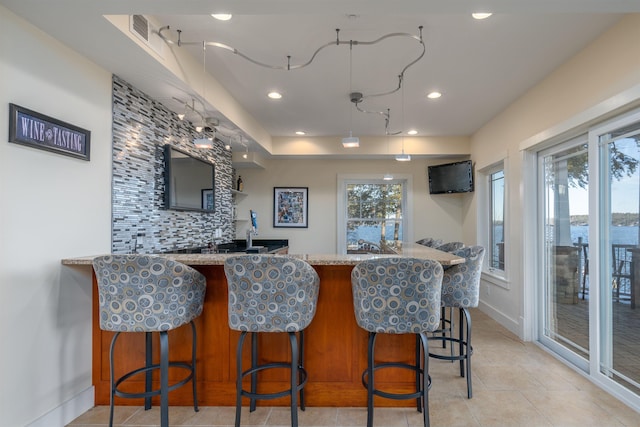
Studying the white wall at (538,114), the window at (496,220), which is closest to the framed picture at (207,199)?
the white wall at (538,114)

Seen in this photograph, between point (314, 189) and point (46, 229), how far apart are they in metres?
4.22

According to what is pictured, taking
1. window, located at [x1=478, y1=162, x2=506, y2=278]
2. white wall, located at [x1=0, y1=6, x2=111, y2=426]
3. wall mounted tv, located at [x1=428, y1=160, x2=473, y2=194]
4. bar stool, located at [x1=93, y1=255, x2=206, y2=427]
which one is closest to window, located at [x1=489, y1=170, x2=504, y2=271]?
window, located at [x1=478, y1=162, x2=506, y2=278]

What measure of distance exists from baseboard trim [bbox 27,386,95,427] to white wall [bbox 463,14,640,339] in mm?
3897

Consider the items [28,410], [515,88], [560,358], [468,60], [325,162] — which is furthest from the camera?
[325,162]

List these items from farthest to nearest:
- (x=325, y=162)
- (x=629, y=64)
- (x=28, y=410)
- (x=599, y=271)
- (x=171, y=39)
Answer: (x=325, y=162) → (x=599, y=271) → (x=171, y=39) → (x=629, y=64) → (x=28, y=410)

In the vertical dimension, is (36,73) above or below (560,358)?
above

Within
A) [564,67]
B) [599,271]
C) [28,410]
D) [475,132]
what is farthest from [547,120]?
[28,410]

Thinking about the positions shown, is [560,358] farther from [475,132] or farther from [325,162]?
[325,162]

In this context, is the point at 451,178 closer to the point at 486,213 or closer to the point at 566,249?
the point at 486,213

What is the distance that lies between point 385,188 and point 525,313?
9.86ft

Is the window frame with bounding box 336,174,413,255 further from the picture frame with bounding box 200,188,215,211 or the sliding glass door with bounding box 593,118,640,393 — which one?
the sliding glass door with bounding box 593,118,640,393

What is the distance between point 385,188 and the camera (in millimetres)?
6055

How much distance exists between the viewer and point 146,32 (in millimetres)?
2182

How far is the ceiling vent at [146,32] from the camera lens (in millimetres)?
2057
